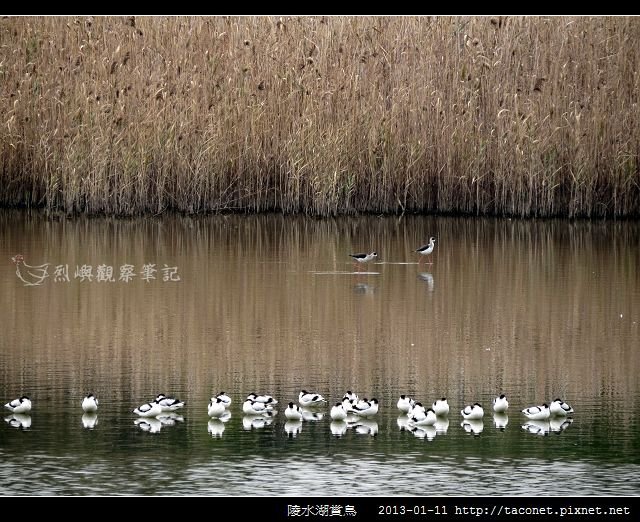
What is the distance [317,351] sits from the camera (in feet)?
37.1

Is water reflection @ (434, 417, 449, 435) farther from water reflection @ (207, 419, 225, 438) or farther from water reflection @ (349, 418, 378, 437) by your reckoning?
water reflection @ (207, 419, 225, 438)

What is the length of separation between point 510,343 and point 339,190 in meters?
8.45

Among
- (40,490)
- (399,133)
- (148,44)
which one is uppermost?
(148,44)

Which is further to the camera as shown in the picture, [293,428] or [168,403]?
[168,403]

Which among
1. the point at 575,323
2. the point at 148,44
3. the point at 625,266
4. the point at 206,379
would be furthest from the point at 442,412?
the point at 148,44

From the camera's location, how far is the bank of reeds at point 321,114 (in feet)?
64.2

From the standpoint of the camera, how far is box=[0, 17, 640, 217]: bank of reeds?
64.2 feet

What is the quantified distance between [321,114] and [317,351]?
30.6 ft

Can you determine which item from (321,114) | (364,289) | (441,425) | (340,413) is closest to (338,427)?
(340,413)

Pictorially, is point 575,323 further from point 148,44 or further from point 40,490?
point 148,44

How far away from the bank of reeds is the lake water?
743 millimetres

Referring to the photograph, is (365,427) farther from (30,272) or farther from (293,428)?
(30,272)

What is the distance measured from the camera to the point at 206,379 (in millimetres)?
10195

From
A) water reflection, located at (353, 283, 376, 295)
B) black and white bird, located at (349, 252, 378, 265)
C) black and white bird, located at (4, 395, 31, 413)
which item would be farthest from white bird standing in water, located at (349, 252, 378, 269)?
black and white bird, located at (4, 395, 31, 413)
